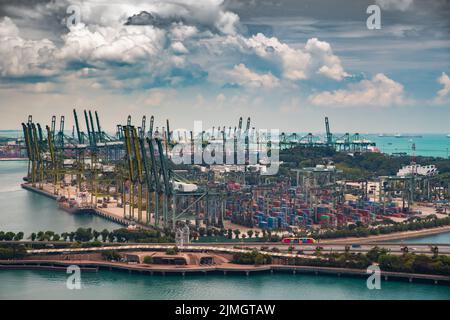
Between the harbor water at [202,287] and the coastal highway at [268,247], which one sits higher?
the coastal highway at [268,247]

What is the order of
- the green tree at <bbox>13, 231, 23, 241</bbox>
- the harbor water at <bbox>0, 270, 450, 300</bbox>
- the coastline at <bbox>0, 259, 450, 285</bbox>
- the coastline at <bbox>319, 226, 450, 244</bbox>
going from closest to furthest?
the harbor water at <bbox>0, 270, 450, 300</bbox>
the coastline at <bbox>0, 259, 450, 285</bbox>
the green tree at <bbox>13, 231, 23, 241</bbox>
the coastline at <bbox>319, 226, 450, 244</bbox>

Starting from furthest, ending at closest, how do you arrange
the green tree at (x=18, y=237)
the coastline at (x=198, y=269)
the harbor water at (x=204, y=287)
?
the green tree at (x=18, y=237) → the coastline at (x=198, y=269) → the harbor water at (x=204, y=287)

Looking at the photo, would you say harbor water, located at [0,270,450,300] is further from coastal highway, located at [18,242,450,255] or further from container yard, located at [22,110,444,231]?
container yard, located at [22,110,444,231]

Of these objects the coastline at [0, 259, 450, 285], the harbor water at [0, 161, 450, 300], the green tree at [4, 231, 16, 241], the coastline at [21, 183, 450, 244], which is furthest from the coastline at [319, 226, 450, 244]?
the green tree at [4, 231, 16, 241]

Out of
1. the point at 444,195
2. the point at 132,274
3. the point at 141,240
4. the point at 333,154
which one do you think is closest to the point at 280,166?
the point at 333,154

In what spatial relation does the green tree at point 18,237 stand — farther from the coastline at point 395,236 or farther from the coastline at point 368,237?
the coastline at point 395,236

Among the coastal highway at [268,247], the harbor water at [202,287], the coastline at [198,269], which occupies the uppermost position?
the coastal highway at [268,247]

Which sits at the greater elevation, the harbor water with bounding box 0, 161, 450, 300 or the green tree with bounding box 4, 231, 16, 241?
the green tree with bounding box 4, 231, 16, 241

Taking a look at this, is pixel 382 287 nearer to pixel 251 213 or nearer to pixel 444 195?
pixel 251 213

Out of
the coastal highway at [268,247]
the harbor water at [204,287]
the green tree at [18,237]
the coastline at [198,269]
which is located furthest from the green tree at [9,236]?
the harbor water at [204,287]

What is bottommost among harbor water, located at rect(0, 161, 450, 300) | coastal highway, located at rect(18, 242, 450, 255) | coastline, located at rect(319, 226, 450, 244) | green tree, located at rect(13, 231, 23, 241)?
harbor water, located at rect(0, 161, 450, 300)

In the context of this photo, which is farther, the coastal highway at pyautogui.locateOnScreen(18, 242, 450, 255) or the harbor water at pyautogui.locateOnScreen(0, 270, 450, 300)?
the coastal highway at pyautogui.locateOnScreen(18, 242, 450, 255)

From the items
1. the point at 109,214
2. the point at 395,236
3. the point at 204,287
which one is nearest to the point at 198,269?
the point at 204,287
